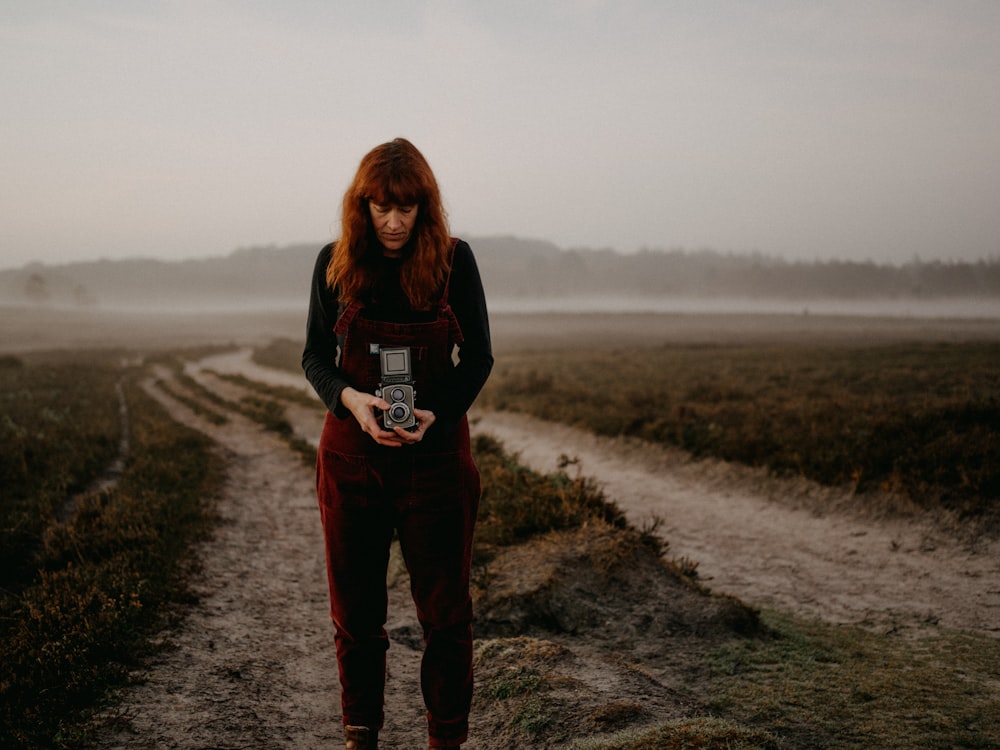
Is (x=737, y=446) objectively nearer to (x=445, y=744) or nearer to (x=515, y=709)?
(x=515, y=709)

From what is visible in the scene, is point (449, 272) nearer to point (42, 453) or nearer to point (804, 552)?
point (804, 552)

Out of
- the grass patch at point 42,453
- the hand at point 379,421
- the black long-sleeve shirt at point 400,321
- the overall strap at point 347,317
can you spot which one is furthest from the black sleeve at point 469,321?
the grass patch at point 42,453

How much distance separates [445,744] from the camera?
2770 millimetres

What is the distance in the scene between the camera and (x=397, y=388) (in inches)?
96.2

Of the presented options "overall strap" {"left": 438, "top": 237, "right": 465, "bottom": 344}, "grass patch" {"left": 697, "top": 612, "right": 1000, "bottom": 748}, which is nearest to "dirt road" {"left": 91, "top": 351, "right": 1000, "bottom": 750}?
"grass patch" {"left": 697, "top": 612, "right": 1000, "bottom": 748}

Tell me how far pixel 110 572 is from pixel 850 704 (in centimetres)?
Answer: 597

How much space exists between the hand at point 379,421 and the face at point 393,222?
2.17 feet

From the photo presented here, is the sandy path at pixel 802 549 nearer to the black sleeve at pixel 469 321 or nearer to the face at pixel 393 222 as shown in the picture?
the black sleeve at pixel 469 321

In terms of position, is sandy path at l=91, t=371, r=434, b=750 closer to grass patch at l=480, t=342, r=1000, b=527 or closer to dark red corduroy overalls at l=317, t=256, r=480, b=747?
dark red corduroy overalls at l=317, t=256, r=480, b=747

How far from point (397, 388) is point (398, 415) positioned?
0.37 ft

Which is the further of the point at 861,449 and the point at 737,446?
the point at 737,446

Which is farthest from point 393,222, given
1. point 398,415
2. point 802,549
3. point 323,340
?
point 802,549

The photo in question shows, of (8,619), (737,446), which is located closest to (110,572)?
(8,619)

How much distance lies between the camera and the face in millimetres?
2514
